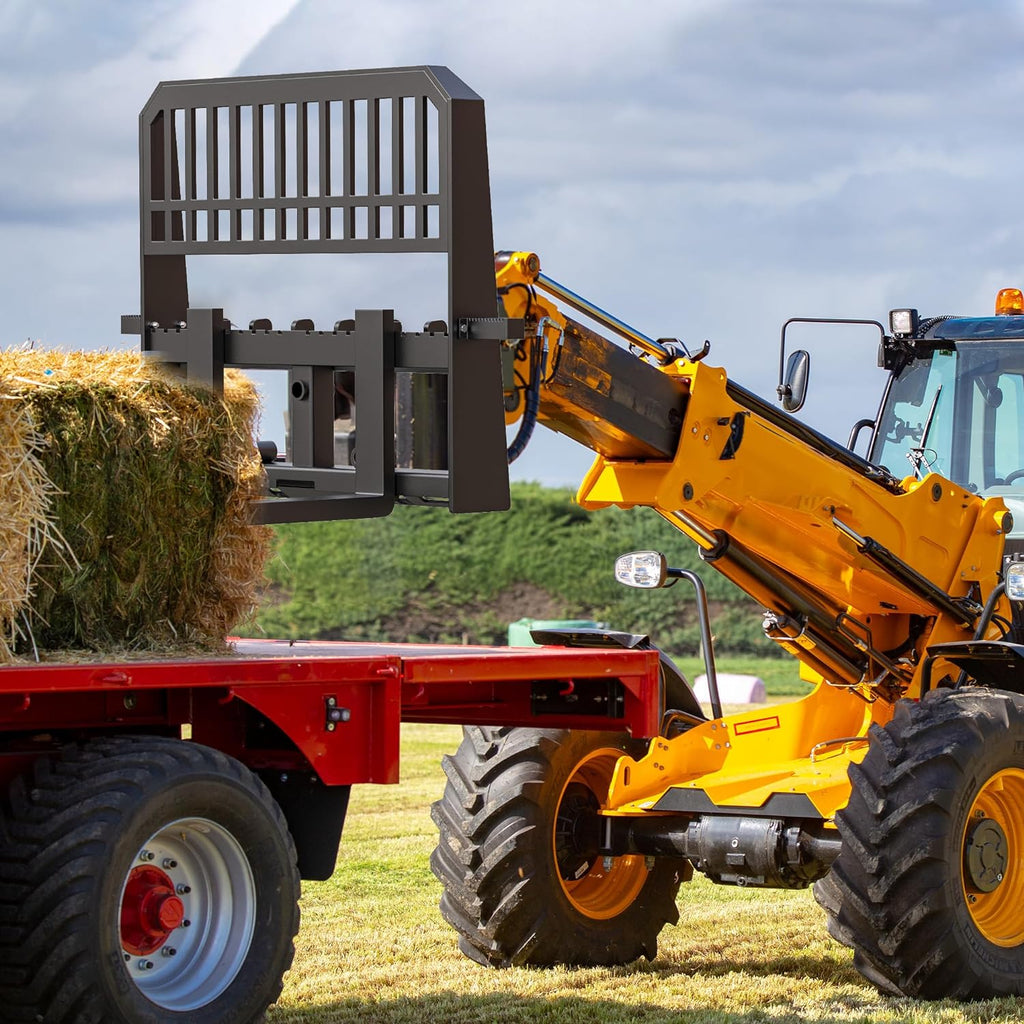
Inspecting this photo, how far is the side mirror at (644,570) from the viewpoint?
8359 millimetres

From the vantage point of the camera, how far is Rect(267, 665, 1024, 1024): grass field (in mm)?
7398

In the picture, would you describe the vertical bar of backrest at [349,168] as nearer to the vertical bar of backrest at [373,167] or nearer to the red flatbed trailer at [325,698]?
the vertical bar of backrest at [373,167]

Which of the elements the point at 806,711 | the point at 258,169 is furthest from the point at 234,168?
the point at 806,711

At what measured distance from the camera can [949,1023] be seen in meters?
7.17

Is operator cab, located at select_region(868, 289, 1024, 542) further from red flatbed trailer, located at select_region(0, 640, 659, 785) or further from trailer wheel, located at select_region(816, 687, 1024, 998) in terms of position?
red flatbed trailer, located at select_region(0, 640, 659, 785)

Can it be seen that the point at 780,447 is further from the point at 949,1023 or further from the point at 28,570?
the point at 28,570

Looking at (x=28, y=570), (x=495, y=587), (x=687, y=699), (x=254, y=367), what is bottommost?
(x=495, y=587)

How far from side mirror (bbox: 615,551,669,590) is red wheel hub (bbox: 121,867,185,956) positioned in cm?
292

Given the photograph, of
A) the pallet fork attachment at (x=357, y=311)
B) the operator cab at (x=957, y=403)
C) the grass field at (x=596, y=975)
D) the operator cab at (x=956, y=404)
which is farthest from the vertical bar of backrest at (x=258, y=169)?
the operator cab at (x=957, y=403)

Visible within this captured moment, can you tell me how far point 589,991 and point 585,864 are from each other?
2.65 ft

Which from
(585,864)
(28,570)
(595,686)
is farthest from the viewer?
(585,864)

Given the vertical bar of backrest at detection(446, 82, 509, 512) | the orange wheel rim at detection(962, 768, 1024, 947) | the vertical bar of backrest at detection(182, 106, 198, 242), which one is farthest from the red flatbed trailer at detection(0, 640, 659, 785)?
the vertical bar of backrest at detection(182, 106, 198, 242)

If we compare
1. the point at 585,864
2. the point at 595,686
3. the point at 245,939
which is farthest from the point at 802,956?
the point at 245,939

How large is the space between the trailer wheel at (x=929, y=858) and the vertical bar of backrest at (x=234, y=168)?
130 inches
